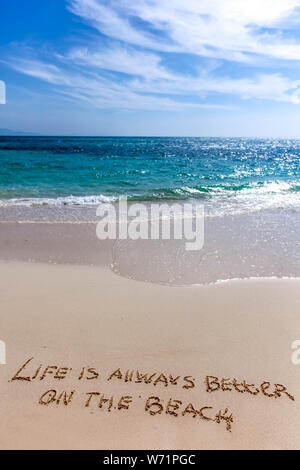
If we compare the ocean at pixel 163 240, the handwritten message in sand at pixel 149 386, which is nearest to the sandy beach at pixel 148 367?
the handwritten message in sand at pixel 149 386

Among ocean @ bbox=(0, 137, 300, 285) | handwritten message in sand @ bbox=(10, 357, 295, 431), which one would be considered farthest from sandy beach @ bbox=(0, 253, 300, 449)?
ocean @ bbox=(0, 137, 300, 285)

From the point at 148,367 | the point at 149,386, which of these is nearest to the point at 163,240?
the point at 148,367

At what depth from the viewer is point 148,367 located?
3.46 meters

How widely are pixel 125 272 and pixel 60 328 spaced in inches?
73.3

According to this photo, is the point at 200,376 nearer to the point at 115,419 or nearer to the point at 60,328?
the point at 115,419

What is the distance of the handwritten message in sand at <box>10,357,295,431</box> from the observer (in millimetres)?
2984

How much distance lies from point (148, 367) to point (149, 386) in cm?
25

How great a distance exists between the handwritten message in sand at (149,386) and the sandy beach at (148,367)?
0.4 inches

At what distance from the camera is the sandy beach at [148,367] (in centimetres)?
278

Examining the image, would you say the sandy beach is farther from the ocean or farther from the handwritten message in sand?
the ocean

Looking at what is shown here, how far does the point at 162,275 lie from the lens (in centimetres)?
561

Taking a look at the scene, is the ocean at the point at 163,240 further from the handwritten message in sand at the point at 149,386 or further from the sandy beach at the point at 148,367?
the handwritten message in sand at the point at 149,386
